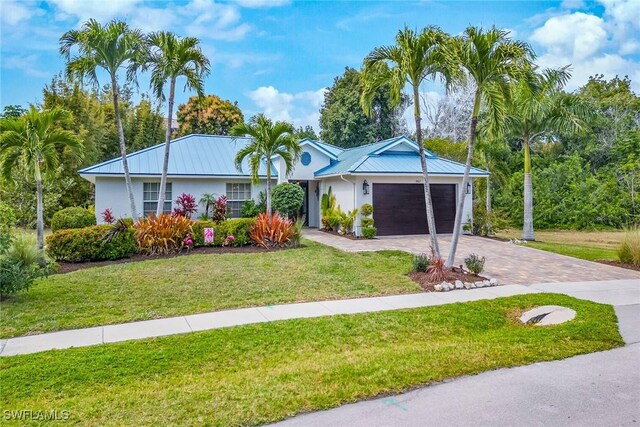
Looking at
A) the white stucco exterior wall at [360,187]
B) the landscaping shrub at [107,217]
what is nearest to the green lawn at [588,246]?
the white stucco exterior wall at [360,187]

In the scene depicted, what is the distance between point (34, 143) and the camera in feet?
31.9

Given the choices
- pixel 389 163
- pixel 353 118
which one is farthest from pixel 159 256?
pixel 353 118

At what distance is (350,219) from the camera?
680 inches

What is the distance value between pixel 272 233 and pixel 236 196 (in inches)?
243

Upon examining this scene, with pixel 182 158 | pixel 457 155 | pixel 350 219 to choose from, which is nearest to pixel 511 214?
Result: pixel 457 155

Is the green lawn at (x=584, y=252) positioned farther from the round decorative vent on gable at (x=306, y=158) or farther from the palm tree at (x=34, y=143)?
the palm tree at (x=34, y=143)

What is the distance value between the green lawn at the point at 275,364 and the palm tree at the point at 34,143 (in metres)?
6.12

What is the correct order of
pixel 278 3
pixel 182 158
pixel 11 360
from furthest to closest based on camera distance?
1. pixel 182 158
2. pixel 278 3
3. pixel 11 360

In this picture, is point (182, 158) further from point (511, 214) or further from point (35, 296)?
point (511, 214)

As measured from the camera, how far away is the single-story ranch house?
16.9 meters

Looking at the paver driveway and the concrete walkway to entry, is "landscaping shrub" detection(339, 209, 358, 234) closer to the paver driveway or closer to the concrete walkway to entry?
the paver driveway

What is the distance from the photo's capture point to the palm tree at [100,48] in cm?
1242

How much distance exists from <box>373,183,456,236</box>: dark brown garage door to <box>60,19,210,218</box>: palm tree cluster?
8.37 m

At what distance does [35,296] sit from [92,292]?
89 cm
